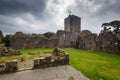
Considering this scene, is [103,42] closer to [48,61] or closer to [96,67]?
[96,67]

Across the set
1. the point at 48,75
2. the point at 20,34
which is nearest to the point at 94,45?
the point at 20,34

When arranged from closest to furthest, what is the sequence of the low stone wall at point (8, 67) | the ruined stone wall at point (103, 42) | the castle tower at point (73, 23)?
the low stone wall at point (8, 67)
the ruined stone wall at point (103, 42)
the castle tower at point (73, 23)

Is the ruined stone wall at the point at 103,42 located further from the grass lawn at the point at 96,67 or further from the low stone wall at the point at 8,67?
the low stone wall at the point at 8,67

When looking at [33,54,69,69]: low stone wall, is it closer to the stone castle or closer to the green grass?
the green grass

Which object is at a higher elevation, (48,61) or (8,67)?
(48,61)

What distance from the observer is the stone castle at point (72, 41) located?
64.7ft

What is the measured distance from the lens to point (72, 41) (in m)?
29.6

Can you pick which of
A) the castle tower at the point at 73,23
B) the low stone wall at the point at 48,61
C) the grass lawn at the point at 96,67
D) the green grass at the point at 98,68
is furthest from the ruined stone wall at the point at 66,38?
the low stone wall at the point at 48,61

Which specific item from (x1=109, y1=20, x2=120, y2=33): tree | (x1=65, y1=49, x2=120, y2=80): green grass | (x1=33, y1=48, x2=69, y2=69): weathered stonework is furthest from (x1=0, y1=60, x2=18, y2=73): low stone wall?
(x1=109, y1=20, x2=120, y2=33): tree

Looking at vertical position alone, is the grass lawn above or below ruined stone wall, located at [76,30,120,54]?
below

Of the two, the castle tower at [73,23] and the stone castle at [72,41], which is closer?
the stone castle at [72,41]

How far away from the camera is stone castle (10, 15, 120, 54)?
64.7 feet

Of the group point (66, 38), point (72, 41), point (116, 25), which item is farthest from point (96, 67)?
point (116, 25)

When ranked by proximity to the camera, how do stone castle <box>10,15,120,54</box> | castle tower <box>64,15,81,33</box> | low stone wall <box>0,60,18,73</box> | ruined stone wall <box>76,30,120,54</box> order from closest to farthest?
low stone wall <box>0,60,18,73</box>, ruined stone wall <box>76,30,120,54</box>, stone castle <box>10,15,120,54</box>, castle tower <box>64,15,81,33</box>
